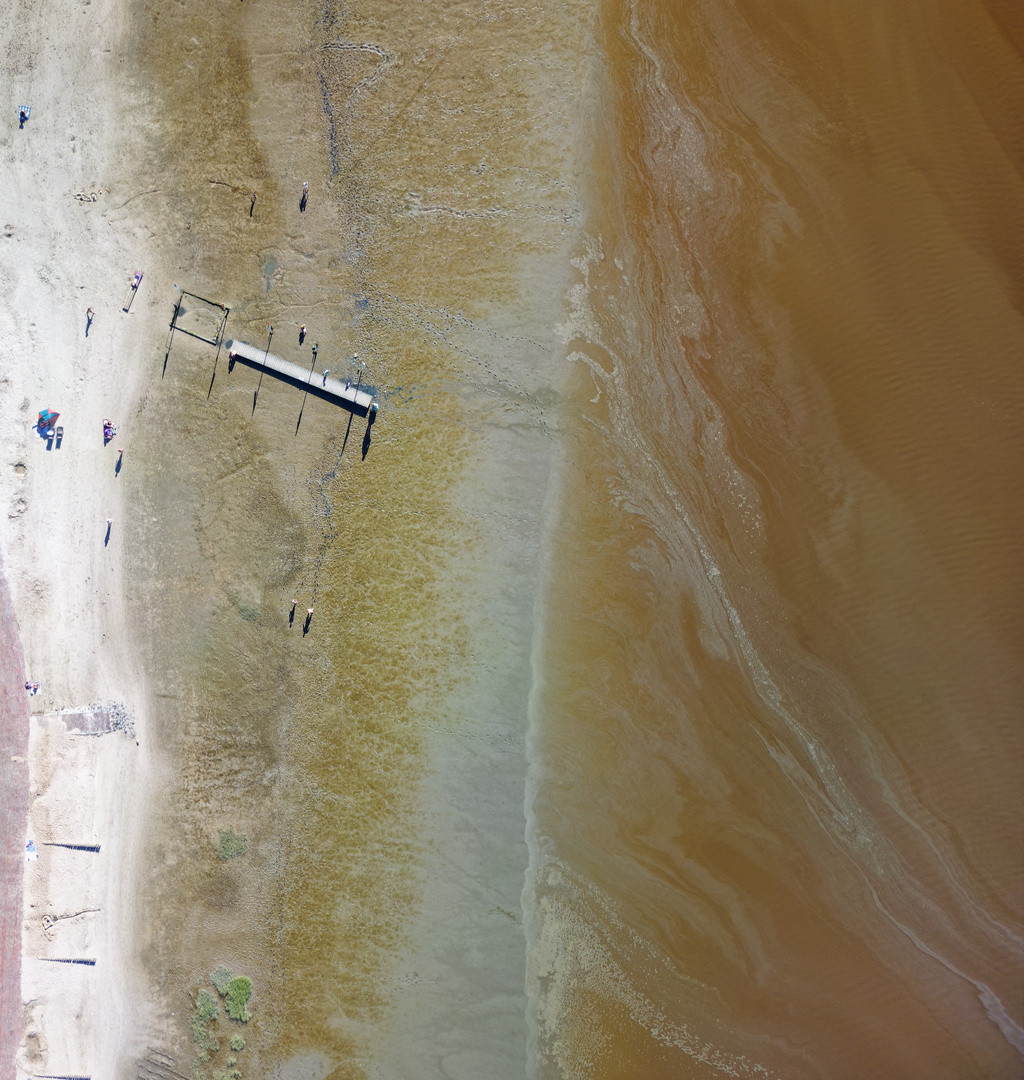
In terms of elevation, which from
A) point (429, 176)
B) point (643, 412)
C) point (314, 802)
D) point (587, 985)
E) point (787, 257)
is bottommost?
point (587, 985)

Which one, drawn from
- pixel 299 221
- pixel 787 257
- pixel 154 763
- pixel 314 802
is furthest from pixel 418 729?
Answer: pixel 787 257

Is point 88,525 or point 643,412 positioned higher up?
point 643,412

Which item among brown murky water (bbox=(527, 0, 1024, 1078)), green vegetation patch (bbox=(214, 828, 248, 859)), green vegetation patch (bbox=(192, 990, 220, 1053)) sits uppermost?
brown murky water (bbox=(527, 0, 1024, 1078))

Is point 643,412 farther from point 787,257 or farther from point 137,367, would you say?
point 137,367

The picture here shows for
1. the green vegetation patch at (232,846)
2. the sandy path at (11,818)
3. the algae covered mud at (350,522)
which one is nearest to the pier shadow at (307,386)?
the algae covered mud at (350,522)

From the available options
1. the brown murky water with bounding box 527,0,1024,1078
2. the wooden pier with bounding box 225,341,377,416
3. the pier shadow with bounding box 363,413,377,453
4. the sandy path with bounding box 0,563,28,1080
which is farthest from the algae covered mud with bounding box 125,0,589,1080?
the sandy path with bounding box 0,563,28,1080

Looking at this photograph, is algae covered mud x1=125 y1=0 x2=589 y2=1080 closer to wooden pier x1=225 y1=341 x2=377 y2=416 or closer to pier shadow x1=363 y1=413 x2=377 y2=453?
pier shadow x1=363 y1=413 x2=377 y2=453
